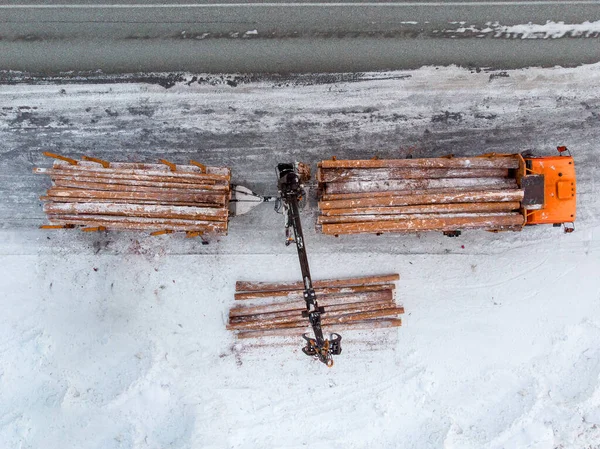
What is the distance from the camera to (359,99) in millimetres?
9898

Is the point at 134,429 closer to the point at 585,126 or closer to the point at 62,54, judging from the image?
the point at 62,54

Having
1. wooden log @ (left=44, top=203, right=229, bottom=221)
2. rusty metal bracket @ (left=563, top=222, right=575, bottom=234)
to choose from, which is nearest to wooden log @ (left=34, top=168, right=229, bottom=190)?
wooden log @ (left=44, top=203, right=229, bottom=221)

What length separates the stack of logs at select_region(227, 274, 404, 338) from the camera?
991cm

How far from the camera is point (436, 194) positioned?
28.7 feet

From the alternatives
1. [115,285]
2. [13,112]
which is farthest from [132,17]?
[115,285]

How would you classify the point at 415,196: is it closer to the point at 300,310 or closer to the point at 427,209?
the point at 427,209

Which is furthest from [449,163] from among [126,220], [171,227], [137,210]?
[126,220]

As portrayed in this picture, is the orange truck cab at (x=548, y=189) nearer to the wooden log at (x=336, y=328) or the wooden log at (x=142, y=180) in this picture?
the wooden log at (x=336, y=328)

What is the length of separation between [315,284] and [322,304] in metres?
0.48

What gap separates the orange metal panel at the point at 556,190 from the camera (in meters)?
8.60

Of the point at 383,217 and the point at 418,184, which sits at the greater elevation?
the point at 418,184

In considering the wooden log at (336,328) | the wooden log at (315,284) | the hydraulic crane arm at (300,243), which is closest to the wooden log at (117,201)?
the hydraulic crane arm at (300,243)

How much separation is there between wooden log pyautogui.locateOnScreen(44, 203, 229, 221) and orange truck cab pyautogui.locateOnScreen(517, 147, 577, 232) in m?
6.11

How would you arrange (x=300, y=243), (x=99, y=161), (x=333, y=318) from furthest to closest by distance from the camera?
1. (x=333, y=318)
2. (x=99, y=161)
3. (x=300, y=243)
